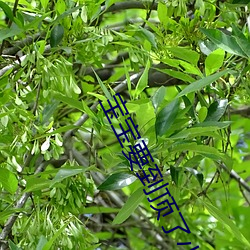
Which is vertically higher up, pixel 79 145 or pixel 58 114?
pixel 58 114

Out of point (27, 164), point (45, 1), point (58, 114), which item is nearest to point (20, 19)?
point (45, 1)

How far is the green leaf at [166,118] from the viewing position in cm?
75

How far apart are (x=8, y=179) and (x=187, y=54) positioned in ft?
0.88

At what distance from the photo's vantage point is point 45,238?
0.75m

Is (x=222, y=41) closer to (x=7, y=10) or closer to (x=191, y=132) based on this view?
(x=191, y=132)

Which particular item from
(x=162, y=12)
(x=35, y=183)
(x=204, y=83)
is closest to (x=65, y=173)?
(x=35, y=183)

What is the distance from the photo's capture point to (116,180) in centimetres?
80

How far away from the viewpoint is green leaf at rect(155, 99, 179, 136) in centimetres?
75

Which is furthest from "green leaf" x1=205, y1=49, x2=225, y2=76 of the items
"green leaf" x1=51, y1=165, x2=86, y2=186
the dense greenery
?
"green leaf" x1=51, y1=165, x2=86, y2=186

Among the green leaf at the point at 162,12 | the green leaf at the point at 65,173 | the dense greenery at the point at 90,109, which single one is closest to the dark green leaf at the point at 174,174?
the dense greenery at the point at 90,109

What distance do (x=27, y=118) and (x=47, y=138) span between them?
42 millimetres

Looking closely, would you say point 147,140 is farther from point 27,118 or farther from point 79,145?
point 79,145

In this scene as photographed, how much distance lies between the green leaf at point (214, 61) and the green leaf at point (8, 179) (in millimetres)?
273

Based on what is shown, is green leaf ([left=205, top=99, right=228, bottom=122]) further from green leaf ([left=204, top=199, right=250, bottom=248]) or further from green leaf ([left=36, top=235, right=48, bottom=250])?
green leaf ([left=36, top=235, right=48, bottom=250])
